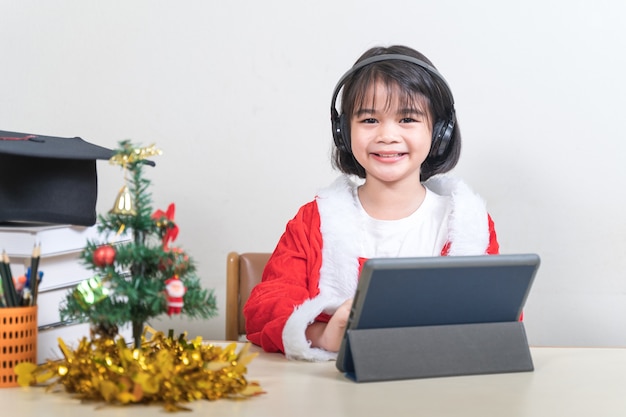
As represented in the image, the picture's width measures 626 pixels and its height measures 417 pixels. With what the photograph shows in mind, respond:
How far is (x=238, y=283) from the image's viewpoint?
191 centimetres

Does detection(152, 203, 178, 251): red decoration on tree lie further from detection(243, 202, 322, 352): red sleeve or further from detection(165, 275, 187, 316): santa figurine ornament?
detection(243, 202, 322, 352): red sleeve

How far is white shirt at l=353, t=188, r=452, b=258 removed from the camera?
164cm

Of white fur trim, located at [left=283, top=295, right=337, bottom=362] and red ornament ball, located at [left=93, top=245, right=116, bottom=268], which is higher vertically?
red ornament ball, located at [left=93, top=245, right=116, bottom=268]

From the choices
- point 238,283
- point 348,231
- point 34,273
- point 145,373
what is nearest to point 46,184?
point 34,273

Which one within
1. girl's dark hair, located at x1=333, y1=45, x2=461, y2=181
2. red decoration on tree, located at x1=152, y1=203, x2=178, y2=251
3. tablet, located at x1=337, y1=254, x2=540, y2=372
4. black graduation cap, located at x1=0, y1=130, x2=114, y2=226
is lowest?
tablet, located at x1=337, y1=254, x2=540, y2=372

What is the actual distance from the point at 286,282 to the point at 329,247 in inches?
4.2

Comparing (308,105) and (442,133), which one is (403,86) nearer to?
(442,133)

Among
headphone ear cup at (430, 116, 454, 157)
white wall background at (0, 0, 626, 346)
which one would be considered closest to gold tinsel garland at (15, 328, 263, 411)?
headphone ear cup at (430, 116, 454, 157)

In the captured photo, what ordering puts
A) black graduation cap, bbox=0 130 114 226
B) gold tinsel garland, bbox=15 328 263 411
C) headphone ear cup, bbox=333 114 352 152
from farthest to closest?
headphone ear cup, bbox=333 114 352 152 < black graduation cap, bbox=0 130 114 226 < gold tinsel garland, bbox=15 328 263 411

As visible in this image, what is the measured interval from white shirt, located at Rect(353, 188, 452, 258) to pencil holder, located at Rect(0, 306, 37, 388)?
0.74 metres

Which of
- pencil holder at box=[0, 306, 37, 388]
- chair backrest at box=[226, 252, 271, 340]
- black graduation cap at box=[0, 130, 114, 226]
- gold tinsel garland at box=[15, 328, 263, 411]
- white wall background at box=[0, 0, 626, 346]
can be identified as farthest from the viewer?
white wall background at box=[0, 0, 626, 346]

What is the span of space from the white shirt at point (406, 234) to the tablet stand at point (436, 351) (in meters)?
0.47

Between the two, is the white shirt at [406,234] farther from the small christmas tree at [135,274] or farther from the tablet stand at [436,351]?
the small christmas tree at [135,274]

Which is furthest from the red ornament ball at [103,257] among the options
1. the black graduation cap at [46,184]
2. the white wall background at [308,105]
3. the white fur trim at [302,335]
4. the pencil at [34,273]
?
the white wall background at [308,105]
